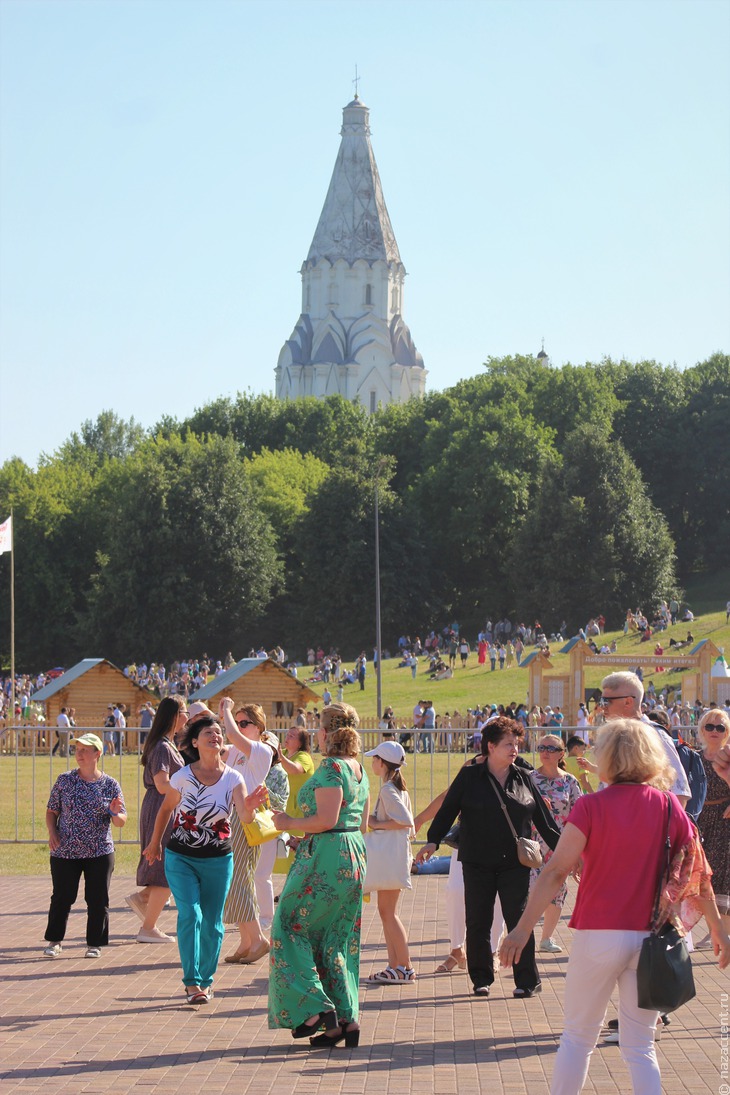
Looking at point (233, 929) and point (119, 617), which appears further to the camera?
point (119, 617)

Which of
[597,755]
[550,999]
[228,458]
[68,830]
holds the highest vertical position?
[228,458]

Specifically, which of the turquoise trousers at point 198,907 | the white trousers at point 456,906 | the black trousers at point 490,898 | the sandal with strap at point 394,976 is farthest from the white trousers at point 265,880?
the black trousers at point 490,898

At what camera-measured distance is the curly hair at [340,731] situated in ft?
25.0

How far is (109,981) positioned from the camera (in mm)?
9250

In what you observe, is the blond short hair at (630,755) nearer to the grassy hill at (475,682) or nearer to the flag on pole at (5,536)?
the grassy hill at (475,682)

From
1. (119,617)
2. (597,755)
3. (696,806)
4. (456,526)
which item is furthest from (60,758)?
(456,526)

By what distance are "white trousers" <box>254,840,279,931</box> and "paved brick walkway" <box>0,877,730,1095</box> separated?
739 mm

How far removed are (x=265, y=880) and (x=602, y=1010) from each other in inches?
215

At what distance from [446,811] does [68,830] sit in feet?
8.65

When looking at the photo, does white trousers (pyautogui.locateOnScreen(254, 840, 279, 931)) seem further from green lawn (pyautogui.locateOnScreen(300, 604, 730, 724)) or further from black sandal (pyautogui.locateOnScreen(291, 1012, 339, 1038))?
green lawn (pyautogui.locateOnScreen(300, 604, 730, 724))

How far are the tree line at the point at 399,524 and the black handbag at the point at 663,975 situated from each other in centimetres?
5966

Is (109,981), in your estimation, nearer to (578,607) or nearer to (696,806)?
(696,806)

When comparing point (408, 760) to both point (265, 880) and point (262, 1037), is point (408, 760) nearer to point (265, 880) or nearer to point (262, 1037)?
point (265, 880)

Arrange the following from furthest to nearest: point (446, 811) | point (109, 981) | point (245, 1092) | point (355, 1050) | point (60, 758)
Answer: point (60, 758) < point (109, 981) < point (446, 811) < point (355, 1050) < point (245, 1092)
